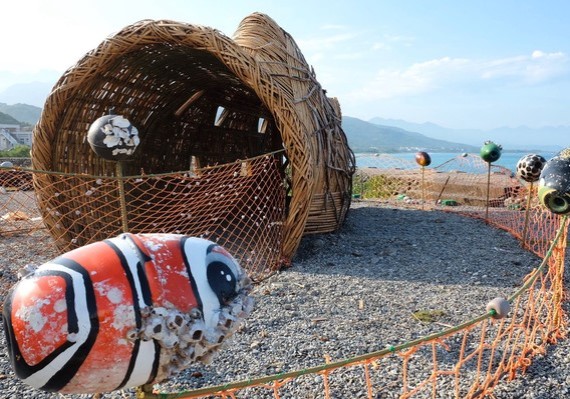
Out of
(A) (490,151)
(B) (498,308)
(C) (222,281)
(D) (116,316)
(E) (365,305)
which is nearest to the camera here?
(D) (116,316)

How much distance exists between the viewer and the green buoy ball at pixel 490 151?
6.21 m

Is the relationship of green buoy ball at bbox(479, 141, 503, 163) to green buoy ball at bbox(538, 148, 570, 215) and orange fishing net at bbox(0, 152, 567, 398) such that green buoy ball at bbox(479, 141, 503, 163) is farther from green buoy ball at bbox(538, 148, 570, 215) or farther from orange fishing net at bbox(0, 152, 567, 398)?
green buoy ball at bbox(538, 148, 570, 215)

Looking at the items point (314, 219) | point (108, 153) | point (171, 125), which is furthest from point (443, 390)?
point (171, 125)

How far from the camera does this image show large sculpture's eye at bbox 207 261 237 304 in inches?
49.1

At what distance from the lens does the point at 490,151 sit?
6.21m

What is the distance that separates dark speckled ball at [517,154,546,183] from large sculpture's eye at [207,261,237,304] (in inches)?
162

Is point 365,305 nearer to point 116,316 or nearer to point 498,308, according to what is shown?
point 498,308

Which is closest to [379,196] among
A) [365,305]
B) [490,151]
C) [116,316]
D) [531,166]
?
[490,151]

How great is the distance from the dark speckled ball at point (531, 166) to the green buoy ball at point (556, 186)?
202 centimetres

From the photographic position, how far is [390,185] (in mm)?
11367

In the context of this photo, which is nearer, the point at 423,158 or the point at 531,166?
the point at 531,166

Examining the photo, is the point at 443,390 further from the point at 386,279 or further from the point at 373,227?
the point at 373,227

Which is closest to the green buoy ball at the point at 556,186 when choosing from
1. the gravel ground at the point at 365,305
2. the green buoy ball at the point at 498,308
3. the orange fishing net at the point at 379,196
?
the orange fishing net at the point at 379,196

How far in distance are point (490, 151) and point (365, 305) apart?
12.0ft
